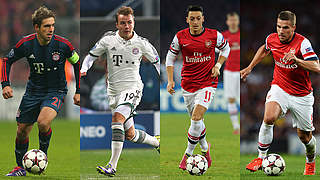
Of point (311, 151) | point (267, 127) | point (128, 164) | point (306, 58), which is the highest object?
point (306, 58)

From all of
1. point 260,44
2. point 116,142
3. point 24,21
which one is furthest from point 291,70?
point 24,21

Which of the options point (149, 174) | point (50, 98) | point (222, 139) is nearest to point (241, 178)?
point (149, 174)

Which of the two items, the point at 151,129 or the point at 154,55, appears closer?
the point at 154,55

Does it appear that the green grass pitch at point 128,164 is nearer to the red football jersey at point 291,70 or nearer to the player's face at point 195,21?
the player's face at point 195,21

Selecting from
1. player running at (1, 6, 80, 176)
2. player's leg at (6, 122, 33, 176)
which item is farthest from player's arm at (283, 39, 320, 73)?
player's leg at (6, 122, 33, 176)

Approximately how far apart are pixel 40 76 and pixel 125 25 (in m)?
1.42

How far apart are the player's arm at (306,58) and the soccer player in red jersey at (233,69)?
525cm

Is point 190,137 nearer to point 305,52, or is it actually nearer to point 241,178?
point 241,178

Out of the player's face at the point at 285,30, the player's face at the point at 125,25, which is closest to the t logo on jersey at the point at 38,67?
the player's face at the point at 125,25

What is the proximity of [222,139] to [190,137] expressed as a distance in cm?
309

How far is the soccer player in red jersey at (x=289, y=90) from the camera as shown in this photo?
8.00 metres

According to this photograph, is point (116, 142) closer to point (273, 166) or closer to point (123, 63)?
point (123, 63)

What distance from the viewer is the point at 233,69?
14.2 meters

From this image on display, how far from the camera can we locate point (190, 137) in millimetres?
8383
